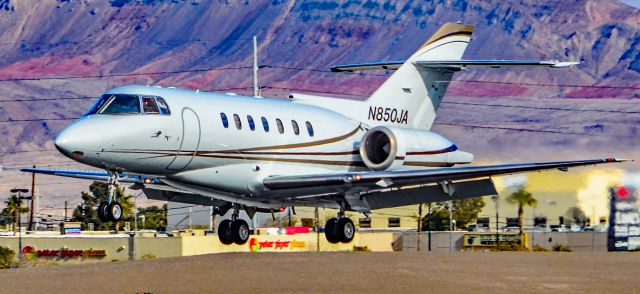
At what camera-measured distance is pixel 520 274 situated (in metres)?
41.3

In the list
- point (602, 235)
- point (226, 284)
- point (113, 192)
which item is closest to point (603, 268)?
point (226, 284)

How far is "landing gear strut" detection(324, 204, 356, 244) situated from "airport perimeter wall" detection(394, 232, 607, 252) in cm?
5840

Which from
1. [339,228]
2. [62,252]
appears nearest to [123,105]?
[339,228]

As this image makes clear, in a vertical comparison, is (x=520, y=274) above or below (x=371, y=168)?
below

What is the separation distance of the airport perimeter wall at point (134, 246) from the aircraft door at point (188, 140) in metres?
52.4

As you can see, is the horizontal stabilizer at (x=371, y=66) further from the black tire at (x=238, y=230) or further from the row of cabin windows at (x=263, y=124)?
the black tire at (x=238, y=230)

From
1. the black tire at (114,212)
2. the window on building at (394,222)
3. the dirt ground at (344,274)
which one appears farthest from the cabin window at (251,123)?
the window on building at (394,222)

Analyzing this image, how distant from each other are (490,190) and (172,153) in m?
10.6

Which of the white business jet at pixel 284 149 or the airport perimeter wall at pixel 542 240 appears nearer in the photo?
the white business jet at pixel 284 149

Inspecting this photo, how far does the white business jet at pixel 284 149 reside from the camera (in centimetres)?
3769

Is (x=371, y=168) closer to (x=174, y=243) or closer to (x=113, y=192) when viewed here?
(x=113, y=192)

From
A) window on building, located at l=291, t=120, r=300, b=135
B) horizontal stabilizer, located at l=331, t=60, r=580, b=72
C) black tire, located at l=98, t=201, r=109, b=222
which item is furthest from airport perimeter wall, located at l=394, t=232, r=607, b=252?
black tire, located at l=98, t=201, r=109, b=222

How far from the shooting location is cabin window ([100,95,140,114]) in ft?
123

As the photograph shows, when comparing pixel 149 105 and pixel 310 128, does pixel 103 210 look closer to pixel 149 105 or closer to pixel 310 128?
pixel 149 105
